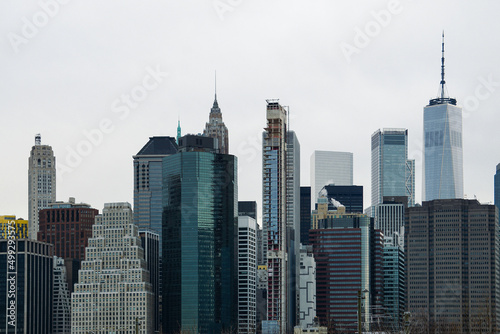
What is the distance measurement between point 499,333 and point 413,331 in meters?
30.8

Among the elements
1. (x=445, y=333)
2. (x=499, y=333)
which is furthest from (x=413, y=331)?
(x=499, y=333)

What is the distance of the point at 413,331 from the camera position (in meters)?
196

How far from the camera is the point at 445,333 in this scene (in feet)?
628

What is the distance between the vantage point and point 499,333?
16650cm

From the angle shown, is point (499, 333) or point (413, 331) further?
point (413, 331)

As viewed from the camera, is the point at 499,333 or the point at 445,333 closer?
the point at 499,333

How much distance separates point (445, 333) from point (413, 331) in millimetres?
6578

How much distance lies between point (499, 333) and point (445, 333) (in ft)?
84.0

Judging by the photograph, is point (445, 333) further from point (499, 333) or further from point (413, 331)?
point (499, 333)
